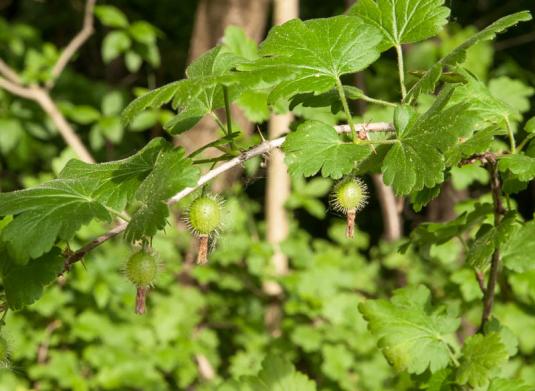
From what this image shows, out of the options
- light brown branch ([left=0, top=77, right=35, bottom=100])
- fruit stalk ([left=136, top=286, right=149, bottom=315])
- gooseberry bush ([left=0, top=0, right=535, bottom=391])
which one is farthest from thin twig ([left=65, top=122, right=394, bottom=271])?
light brown branch ([left=0, top=77, right=35, bottom=100])

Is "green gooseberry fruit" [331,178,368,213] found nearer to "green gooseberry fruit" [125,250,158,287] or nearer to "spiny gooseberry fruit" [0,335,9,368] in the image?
"green gooseberry fruit" [125,250,158,287]

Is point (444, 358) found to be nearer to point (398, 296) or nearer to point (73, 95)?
point (398, 296)

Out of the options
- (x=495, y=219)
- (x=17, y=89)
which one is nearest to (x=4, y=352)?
(x=495, y=219)

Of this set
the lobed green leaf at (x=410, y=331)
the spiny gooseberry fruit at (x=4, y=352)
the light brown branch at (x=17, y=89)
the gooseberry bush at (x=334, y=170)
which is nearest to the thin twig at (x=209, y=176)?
the gooseberry bush at (x=334, y=170)

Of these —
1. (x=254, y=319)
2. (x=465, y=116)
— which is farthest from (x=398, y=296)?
(x=254, y=319)

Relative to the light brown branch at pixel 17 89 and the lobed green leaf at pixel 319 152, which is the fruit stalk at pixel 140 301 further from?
the light brown branch at pixel 17 89
